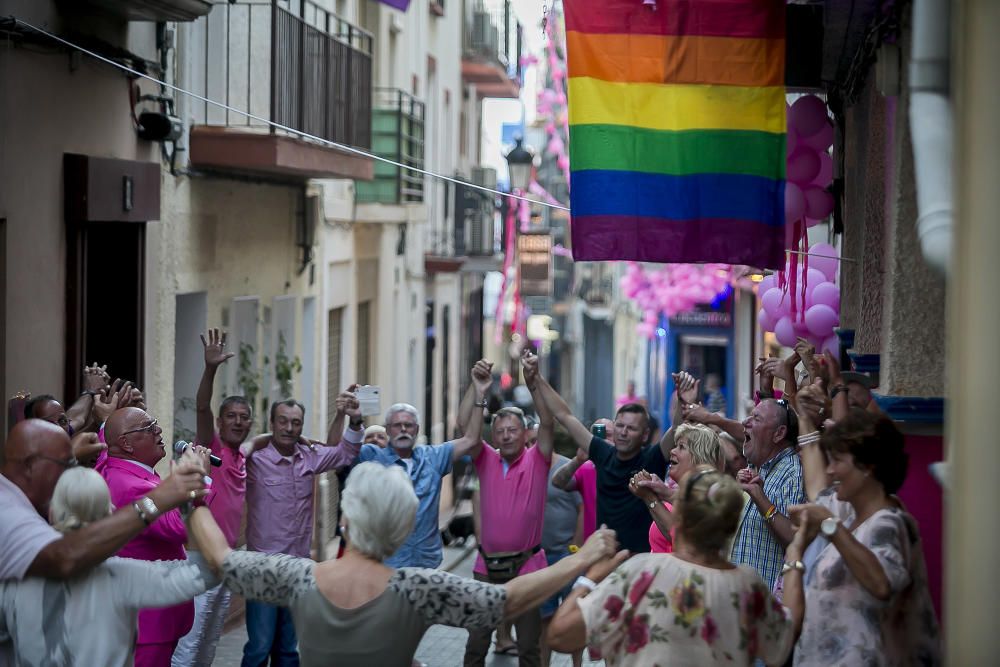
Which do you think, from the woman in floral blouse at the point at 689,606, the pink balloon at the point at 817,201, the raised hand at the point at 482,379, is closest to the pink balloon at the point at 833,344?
the pink balloon at the point at 817,201

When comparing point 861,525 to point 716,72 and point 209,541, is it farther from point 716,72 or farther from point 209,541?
point 716,72

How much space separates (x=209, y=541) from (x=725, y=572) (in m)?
1.60

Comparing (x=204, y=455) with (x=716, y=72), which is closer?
(x=204, y=455)

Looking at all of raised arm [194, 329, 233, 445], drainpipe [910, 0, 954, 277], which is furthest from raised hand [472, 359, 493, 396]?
drainpipe [910, 0, 954, 277]

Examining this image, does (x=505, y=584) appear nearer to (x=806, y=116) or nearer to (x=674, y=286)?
(x=806, y=116)

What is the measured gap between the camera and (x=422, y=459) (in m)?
8.34

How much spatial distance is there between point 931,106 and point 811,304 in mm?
4515

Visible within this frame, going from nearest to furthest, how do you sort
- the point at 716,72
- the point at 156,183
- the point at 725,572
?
the point at 725,572
the point at 716,72
the point at 156,183

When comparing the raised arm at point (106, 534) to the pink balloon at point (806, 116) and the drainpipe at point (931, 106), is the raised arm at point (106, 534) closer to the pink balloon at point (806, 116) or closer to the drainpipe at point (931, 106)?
the drainpipe at point (931, 106)

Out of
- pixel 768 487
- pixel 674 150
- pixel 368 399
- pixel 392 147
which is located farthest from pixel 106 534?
pixel 392 147

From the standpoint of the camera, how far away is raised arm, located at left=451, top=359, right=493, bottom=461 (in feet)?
27.4

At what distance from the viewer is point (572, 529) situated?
371 inches

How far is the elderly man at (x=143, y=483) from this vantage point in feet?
21.1

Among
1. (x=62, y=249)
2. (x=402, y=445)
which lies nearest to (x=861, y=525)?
(x=402, y=445)
